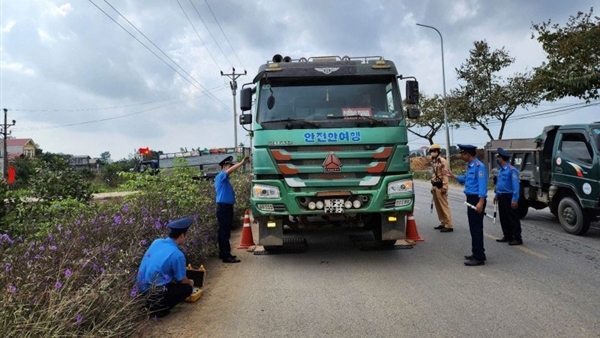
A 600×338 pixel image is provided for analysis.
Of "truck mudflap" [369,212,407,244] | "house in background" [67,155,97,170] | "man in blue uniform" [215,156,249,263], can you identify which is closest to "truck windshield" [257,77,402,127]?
"man in blue uniform" [215,156,249,263]

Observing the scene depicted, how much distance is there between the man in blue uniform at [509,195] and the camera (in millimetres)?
7352

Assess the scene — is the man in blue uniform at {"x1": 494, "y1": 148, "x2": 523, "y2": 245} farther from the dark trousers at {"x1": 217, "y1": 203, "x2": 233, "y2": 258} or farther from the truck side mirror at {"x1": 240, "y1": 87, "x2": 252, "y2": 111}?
the dark trousers at {"x1": 217, "y1": 203, "x2": 233, "y2": 258}

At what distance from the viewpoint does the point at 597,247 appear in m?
7.14

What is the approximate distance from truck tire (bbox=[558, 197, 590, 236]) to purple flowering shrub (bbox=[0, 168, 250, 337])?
21.9 feet

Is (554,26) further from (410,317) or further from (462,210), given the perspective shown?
(410,317)

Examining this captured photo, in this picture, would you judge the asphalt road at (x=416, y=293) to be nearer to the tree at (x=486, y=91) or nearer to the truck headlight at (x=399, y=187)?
the truck headlight at (x=399, y=187)

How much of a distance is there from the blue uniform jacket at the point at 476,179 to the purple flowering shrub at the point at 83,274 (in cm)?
398

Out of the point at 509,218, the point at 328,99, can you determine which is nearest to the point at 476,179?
the point at 509,218

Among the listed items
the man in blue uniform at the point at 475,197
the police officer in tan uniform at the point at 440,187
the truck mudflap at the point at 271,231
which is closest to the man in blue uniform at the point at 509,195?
the man in blue uniform at the point at 475,197

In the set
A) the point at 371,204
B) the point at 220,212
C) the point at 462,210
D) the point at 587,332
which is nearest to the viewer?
the point at 587,332

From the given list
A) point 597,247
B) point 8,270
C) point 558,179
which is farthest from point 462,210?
point 8,270

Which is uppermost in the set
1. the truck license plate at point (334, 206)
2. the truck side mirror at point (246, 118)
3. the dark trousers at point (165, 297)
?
the truck side mirror at point (246, 118)

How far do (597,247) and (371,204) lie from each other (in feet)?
13.2

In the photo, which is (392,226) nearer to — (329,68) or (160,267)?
(329,68)
